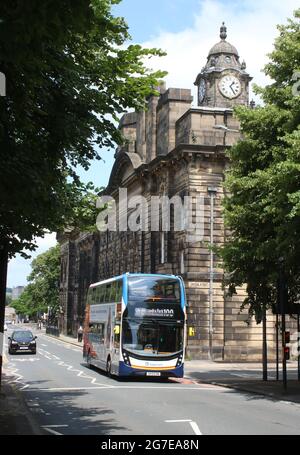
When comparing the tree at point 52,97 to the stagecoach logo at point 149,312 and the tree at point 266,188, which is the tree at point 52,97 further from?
the stagecoach logo at point 149,312

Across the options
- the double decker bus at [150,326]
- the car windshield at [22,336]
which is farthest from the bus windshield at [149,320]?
the car windshield at [22,336]

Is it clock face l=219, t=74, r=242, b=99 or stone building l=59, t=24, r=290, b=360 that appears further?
clock face l=219, t=74, r=242, b=99

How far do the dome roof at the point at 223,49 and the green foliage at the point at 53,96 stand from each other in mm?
60859

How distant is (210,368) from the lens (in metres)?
32.5

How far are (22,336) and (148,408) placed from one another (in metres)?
27.4

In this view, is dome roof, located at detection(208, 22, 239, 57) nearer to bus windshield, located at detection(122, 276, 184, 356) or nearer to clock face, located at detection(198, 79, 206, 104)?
clock face, located at detection(198, 79, 206, 104)

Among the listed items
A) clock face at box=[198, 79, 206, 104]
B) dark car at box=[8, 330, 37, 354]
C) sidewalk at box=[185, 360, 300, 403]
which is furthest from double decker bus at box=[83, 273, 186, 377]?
clock face at box=[198, 79, 206, 104]

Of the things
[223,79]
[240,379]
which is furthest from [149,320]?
[223,79]

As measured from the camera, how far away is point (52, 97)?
10.4 m

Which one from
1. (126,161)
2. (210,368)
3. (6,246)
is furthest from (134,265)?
(6,246)

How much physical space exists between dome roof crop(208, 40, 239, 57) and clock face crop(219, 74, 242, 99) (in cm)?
648

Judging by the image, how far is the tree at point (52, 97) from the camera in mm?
5945

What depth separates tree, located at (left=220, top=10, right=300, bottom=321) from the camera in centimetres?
1770

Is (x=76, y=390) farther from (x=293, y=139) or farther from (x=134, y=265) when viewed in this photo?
(x=134, y=265)
